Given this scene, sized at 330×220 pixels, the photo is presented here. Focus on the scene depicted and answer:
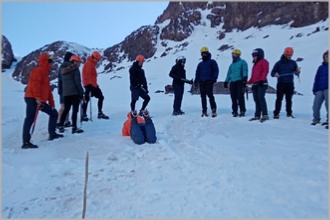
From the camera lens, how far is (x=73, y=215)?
2.91m

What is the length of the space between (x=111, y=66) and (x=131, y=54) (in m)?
8.07

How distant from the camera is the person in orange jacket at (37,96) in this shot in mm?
5438

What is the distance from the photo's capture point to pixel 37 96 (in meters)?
5.58

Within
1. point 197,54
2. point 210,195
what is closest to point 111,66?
point 197,54

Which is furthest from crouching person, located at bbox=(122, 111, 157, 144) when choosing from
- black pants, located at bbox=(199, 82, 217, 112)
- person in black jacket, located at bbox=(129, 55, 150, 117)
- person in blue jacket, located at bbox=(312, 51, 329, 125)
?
person in blue jacket, located at bbox=(312, 51, 329, 125)

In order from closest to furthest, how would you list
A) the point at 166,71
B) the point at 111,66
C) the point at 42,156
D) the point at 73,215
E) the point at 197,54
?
the point at 73,215 < the point at 42,156 < the point at 166,71 < the point at 197,54 < the point at 111,66

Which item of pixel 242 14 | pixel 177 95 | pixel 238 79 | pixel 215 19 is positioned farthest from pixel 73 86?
pixel 215 19

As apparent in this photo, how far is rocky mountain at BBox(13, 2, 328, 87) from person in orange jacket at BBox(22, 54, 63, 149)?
43.7m

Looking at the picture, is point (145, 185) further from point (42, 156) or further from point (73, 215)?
point (42, 156)

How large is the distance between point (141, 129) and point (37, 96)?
2.09 m

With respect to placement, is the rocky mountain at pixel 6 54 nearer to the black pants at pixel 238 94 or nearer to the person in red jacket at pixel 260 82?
the black pants at pixel 238 94

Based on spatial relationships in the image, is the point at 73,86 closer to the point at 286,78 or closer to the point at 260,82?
the point at 260,82

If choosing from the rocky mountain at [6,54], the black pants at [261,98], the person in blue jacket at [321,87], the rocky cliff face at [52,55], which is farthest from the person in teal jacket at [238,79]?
the rocky mountain at [6,54]

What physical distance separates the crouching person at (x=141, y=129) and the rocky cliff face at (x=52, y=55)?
67.5 m
